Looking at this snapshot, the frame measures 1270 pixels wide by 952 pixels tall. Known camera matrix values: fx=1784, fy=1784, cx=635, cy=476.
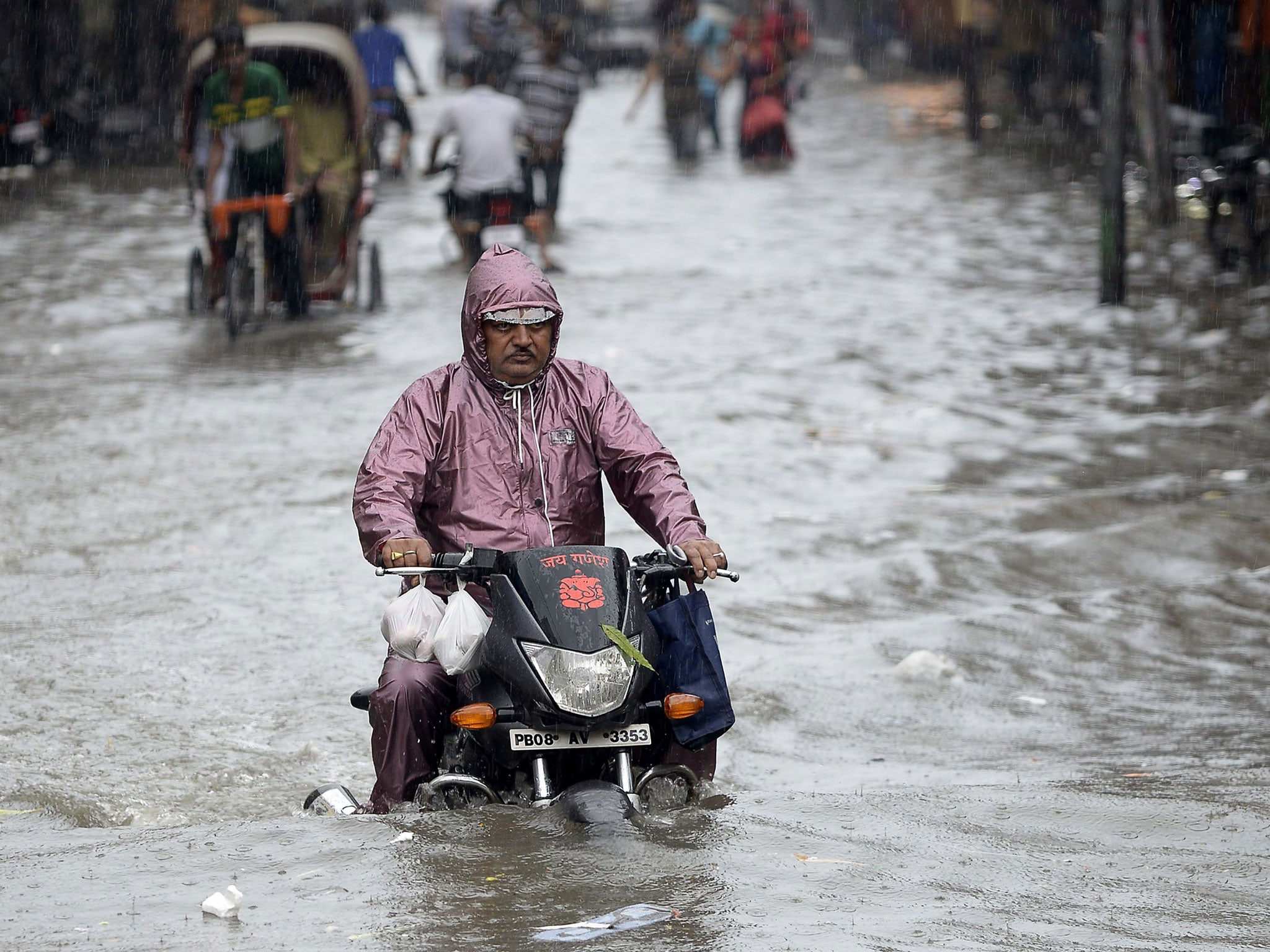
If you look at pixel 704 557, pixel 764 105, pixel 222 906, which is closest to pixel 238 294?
pixel 704 557

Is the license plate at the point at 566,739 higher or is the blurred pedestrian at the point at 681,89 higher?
the blurred pedestrian at the point at 681,89

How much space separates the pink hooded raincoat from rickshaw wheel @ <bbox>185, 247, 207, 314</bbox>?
9.61m

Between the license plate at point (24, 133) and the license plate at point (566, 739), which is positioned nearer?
the license plate at point (566, 739)

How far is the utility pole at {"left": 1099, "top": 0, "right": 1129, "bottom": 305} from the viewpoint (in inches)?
535

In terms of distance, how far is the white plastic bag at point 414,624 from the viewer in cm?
438

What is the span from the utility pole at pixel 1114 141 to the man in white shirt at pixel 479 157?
4790 mm

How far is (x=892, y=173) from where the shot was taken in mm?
22141

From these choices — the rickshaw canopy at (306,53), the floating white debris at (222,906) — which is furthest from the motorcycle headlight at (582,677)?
the rickshaw canopy at (306,53)

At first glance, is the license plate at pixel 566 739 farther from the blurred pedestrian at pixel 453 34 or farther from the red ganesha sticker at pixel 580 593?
the blurred pedestrian at pixel 453 34

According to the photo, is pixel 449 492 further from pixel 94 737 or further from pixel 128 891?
pixel 94 737

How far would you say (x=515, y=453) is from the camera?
473cm

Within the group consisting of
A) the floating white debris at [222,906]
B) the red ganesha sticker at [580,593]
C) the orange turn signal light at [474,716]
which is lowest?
the floating white debris at [222,906]

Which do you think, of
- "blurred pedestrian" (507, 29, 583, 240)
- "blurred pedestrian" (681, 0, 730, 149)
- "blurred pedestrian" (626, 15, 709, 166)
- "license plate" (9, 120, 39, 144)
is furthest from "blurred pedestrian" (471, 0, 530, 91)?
"blurred pedestrian" (507, 29, 583, 240)

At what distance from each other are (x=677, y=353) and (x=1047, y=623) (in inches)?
221
